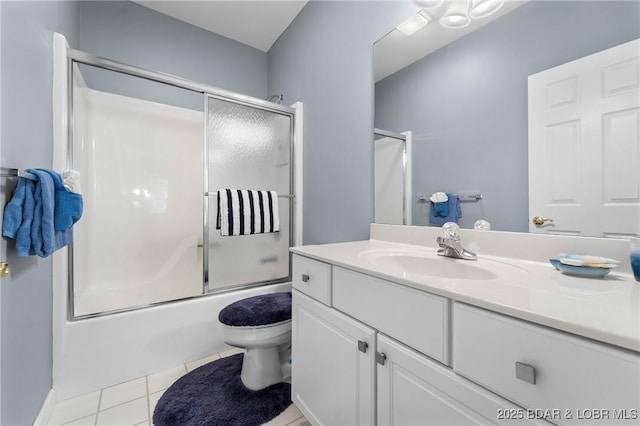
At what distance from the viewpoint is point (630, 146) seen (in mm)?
720

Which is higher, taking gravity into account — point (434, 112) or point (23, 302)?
point (434, 112)

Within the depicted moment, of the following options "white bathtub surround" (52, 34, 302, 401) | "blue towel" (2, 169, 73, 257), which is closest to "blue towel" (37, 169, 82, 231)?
"blue towel" (2, 169, 73, 257)

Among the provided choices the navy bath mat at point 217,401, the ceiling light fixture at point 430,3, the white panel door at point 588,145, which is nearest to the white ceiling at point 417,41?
the ceiling light fixture at point 430,3

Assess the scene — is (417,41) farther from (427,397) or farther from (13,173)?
(13,173)

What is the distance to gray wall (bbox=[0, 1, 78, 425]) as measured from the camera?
32.7 inches

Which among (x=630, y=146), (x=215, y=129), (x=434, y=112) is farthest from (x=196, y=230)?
(x=630, y=146)

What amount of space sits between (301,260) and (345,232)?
0.54 metres

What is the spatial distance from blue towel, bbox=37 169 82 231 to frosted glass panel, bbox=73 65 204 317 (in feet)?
3.36

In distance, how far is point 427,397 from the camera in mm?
656

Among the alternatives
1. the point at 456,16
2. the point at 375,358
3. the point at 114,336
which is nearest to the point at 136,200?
the point at 114,336

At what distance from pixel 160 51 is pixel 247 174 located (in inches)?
50.2

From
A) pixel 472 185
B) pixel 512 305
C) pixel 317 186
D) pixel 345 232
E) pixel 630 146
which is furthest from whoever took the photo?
pixel 317 186

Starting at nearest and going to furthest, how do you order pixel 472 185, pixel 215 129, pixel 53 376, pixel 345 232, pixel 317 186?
1. pixel 472 185
2. pixel 53 376
3. pixel 345 232
4. pixel 215 129
5. pixel 317 186

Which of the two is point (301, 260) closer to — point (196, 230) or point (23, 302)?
point (23, 302)
